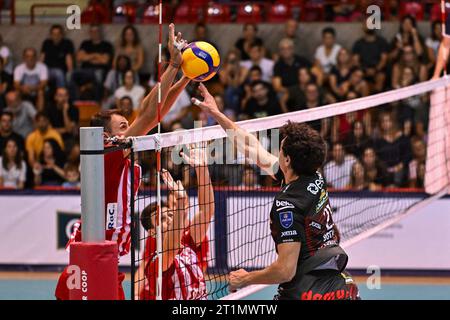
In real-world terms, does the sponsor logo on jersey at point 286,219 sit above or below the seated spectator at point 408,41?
below

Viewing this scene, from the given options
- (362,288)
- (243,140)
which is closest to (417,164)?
(362,288)

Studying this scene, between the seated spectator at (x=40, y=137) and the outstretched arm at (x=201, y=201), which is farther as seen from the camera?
the seated spectator at (x=40, y=137)

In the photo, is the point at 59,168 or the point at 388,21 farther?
the point at 388,21

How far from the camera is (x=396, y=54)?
15.1m

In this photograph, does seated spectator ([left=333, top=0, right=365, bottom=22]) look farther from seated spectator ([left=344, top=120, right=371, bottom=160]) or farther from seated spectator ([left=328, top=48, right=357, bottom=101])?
seated spectator ([left=344, top=120, right=371, bottom=160])

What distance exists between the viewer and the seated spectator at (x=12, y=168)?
46.2ft

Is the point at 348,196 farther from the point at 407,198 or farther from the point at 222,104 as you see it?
the point at 222,104

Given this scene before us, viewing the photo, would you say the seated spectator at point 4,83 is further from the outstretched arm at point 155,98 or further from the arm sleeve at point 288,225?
the arm sleeve at point 288,225

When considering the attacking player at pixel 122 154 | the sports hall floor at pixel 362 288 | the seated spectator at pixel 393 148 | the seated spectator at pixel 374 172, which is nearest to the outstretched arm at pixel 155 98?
the attacking player at pixel 122 154

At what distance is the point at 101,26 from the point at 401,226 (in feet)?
21.7

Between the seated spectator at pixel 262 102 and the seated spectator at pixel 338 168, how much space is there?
189 centimetres

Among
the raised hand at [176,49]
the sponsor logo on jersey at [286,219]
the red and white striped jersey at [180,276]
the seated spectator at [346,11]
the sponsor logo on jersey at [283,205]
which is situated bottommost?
the red and white striped jersey at [180,276]

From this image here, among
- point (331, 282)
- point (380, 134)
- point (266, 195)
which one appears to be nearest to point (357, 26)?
point (380, 134)

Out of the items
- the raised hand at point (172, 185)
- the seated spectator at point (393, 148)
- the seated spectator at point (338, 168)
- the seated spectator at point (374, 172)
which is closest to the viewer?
the raised hand at point (172, 185)
